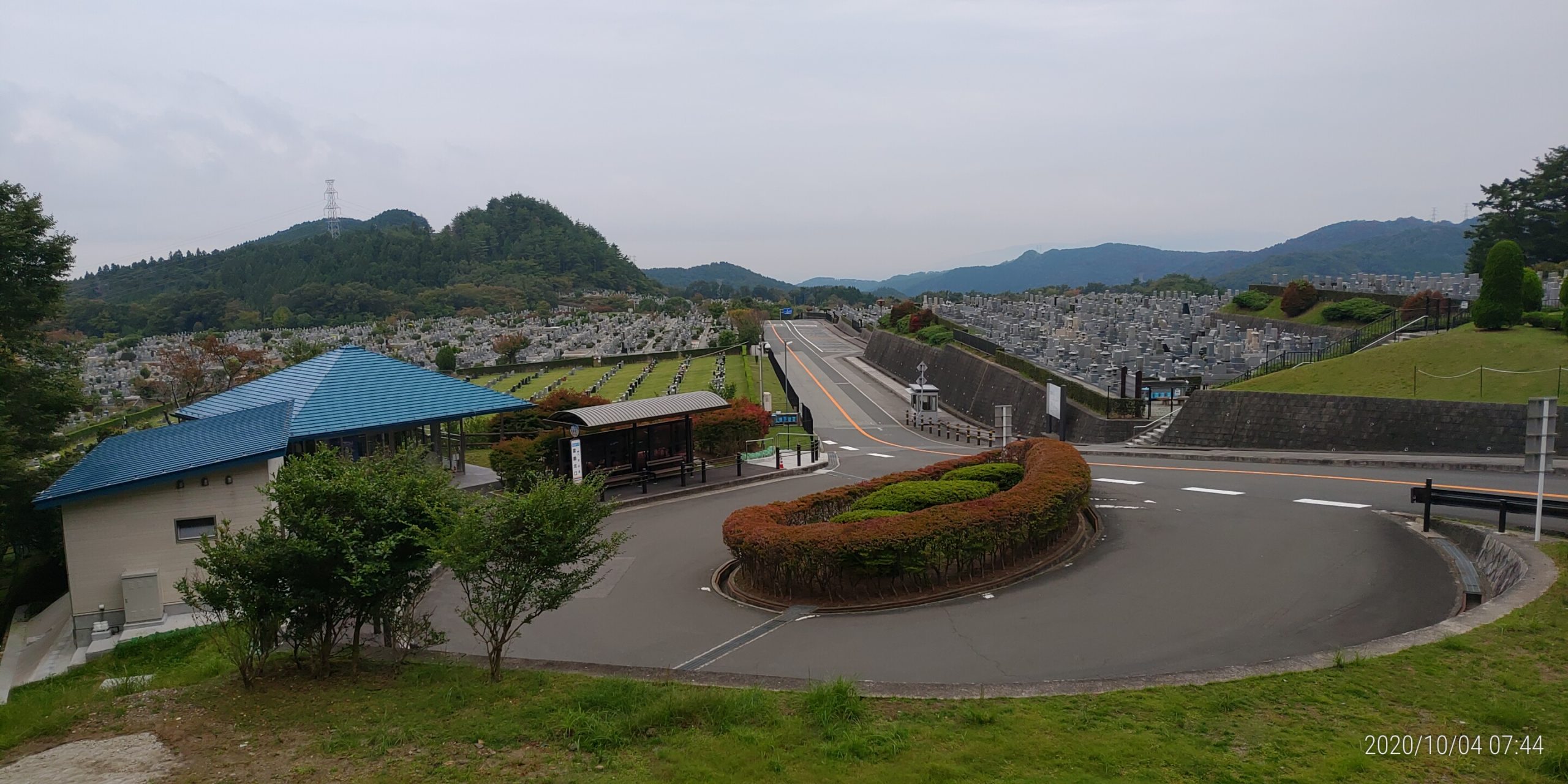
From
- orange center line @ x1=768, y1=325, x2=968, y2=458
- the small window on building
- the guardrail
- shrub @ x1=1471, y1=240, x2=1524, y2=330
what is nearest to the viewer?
the guardrail

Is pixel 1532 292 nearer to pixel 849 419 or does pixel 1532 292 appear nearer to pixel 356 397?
pixel 849 419

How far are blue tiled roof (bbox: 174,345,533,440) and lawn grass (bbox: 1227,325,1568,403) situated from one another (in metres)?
21.6

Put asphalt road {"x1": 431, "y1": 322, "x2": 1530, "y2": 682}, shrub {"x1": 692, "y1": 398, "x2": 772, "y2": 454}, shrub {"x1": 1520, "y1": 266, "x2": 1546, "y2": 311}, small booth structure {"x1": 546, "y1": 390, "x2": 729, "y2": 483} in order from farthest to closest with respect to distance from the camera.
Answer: shrub {"x1": 1520, "y1": 266, "x2": 1546, "y2": 311}
shrub {"x1": 692, "y1": 398, "x2": 772, "y2": 454}
small booth structure {"x1": 546, "y1": 390, "x2": 729, "y2": 483}
asphalt road {"x1": 431, "y1": 322, "x2": 1530, "y2": 682}

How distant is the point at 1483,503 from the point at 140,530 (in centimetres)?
1993

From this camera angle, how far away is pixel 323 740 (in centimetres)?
634

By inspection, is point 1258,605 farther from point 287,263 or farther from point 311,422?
point 287,263

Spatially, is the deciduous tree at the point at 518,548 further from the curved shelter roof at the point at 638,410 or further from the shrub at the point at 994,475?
the curved shelter roof at the point at 638,410

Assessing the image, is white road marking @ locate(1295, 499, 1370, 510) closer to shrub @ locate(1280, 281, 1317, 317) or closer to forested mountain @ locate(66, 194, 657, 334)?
shrub @ locate(1280, 281, 1317, 317)

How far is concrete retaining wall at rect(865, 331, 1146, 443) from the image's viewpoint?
2833cm

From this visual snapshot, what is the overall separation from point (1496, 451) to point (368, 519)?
22698 millimetres

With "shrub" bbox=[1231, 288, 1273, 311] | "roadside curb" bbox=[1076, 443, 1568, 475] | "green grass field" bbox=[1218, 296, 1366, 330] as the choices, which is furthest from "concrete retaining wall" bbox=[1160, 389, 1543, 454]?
"shrub" bbox=[1231, 288, 1273, 311]

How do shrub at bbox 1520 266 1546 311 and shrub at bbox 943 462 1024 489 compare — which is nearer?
shrub at bbox 943 462 1024 489

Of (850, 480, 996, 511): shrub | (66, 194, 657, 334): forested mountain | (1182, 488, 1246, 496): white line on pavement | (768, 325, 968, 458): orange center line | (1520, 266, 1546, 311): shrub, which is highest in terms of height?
(66, 194, 657, 334): forested mountain
